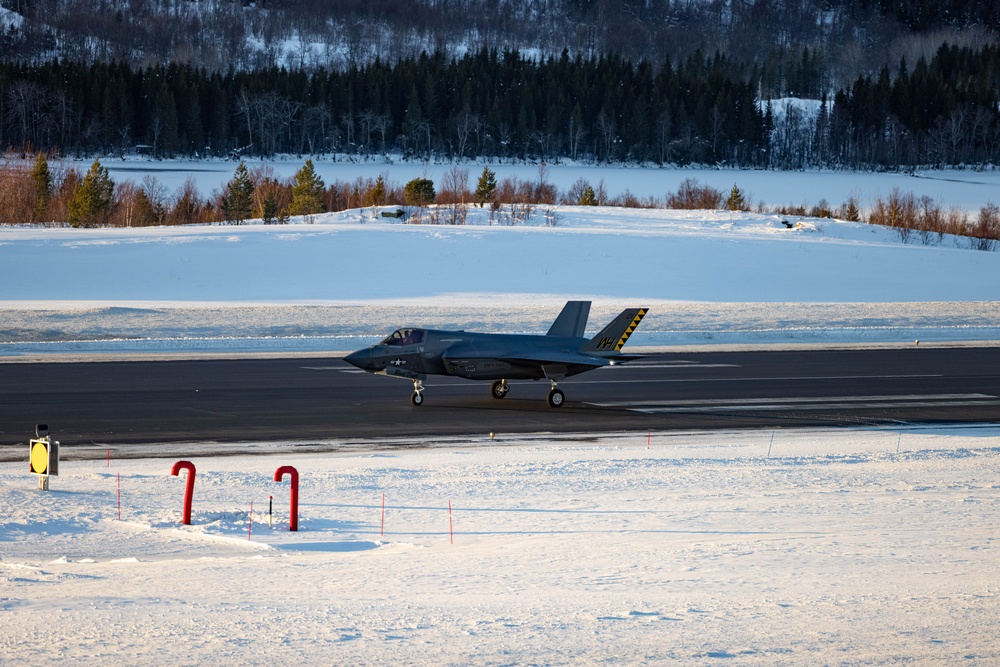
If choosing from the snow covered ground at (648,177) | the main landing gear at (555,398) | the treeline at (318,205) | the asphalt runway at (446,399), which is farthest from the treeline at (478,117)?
the main landing gear at (555,398)

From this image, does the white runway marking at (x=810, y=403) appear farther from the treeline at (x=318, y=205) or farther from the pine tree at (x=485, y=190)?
the pine tree at (x=485, y=190)

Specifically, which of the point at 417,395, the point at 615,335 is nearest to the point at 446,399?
the point at 417,395

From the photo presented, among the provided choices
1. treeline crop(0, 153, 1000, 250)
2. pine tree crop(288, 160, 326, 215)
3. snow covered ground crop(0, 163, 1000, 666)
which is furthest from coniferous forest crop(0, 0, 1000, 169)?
snow covered ground crop(0, 163, 1000, 666)

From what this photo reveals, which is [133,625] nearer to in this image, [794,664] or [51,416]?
[794,664]

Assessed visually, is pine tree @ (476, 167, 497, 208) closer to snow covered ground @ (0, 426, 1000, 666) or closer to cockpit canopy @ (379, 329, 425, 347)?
cockpit canopy @ (379, 329, 425, 347)

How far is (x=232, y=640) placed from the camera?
7379 millimetres

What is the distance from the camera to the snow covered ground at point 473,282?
33812mm

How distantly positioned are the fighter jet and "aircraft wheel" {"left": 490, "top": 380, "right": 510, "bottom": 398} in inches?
39.2

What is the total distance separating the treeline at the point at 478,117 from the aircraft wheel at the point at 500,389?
115m

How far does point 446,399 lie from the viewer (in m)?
22.1

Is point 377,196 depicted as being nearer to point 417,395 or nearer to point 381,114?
point 417,395

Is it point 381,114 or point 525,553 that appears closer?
point 525,553

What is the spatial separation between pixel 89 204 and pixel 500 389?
179 feet

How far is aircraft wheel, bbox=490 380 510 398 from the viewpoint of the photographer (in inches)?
874
